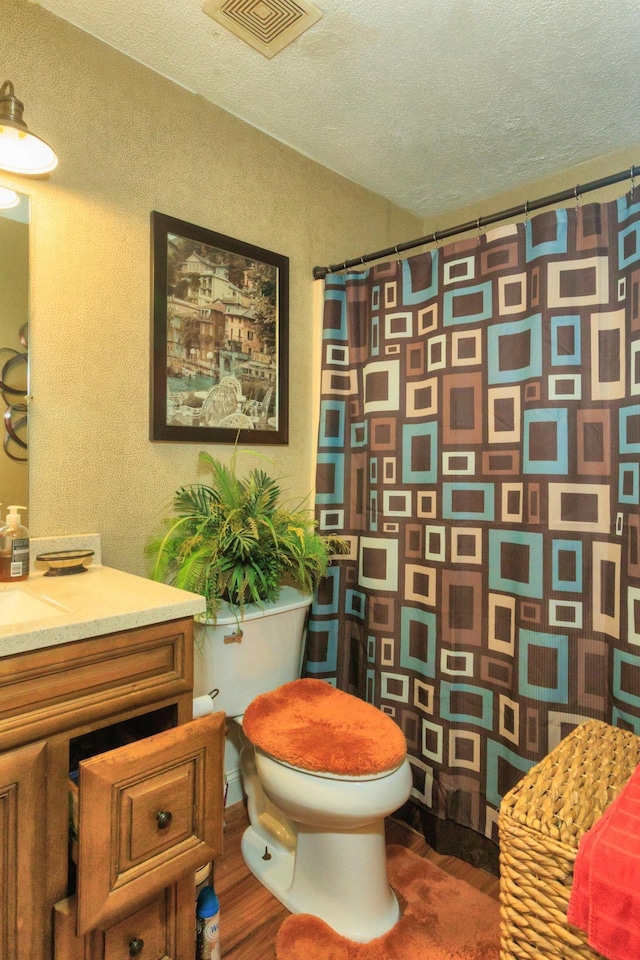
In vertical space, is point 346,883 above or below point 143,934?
below

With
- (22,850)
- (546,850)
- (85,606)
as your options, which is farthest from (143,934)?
(546,850)

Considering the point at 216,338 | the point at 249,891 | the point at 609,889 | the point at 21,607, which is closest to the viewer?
the point at 609,889

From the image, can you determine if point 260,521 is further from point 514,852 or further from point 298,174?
point 298,174

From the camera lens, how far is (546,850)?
3.06ft

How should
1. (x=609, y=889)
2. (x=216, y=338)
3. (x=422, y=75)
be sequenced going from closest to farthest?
1. (x=609, y=889)
2. (x=422, y=75)
3. (x=216, y=338)

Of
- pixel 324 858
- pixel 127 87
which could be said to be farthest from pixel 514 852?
pixel 127 87

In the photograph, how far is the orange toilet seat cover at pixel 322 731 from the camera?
1253mm

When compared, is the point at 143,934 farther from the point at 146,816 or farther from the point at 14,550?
the point at 14,550

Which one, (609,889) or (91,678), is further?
(91,678)

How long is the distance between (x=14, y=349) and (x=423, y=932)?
1744 millimetres

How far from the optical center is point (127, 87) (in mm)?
1518

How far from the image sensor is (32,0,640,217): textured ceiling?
4.48 feet

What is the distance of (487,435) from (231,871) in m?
1.45

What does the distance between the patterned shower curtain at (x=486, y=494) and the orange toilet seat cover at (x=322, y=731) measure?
38 centimetres
